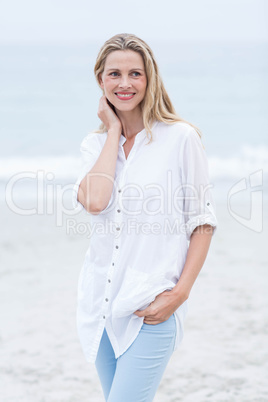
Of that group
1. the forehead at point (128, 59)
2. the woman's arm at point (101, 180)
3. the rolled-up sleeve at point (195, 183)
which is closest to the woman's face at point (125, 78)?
the forehead at point (128, 59)

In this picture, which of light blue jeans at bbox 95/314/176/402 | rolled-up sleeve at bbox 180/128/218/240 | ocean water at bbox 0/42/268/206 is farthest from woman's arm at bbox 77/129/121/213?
ocean water at bbox 0/42/268/206

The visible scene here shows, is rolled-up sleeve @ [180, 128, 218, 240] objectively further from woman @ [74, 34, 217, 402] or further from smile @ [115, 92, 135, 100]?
smile @ [115, 92, 135, 100]

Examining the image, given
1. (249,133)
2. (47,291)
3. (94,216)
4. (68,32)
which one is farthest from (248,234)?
(68,32)

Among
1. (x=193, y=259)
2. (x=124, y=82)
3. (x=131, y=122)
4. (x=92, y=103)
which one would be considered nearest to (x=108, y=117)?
(x=131, y=122)

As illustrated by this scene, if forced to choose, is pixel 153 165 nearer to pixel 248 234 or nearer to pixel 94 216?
pixel 94 216

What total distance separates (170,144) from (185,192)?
187mm

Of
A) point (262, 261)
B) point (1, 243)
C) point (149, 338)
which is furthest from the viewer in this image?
point (1, 243)

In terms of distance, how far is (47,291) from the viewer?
5.34 metres

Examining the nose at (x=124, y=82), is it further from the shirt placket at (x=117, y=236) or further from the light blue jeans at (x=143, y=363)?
the light blue jeans at (x=143, y=363)

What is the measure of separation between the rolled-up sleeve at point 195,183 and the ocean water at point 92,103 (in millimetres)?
9102

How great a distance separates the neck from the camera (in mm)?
2236

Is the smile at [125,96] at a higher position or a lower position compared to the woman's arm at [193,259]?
higher

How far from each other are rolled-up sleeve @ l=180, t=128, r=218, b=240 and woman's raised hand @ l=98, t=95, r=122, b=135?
0.33m

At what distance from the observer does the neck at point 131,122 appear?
2.24 meters
